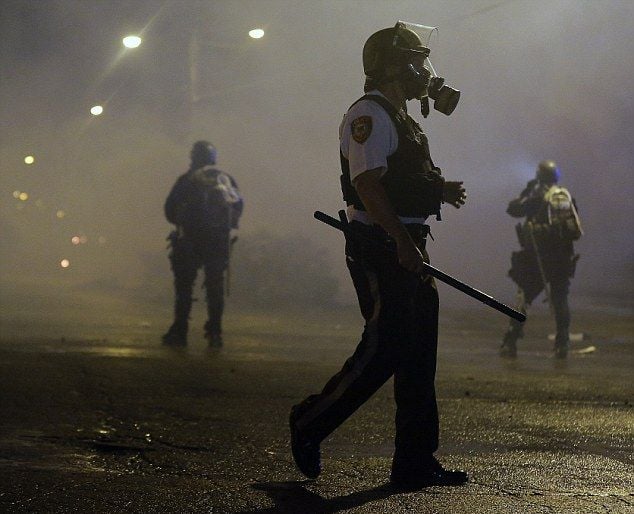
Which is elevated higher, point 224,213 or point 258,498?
point 224,213

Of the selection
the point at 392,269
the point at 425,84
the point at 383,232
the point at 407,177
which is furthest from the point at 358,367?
the point at 425,84

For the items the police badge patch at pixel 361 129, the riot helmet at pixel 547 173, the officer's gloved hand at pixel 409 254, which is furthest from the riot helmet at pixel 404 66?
the riot helmet at pixel 547 173

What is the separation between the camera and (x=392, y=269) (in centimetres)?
393

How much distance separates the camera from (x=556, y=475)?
160 inches

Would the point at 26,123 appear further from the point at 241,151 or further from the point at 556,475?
the point at 556,475

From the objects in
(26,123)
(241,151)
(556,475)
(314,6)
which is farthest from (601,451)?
(26,123)

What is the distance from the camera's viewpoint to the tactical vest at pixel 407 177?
3947mm

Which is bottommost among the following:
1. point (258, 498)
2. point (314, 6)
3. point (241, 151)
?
point (258, 498)

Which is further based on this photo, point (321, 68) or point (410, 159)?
point (321, 68)

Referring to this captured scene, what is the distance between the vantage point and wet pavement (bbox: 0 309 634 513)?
362cm

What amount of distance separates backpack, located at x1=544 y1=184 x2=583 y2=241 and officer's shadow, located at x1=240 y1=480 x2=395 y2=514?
6.14 m

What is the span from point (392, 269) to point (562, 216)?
19.7 feet

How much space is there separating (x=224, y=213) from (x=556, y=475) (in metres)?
6.27

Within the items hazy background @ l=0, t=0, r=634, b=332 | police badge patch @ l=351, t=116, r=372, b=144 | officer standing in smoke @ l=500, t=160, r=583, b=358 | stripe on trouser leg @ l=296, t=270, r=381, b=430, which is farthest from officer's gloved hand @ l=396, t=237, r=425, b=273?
hazy background @ l=0, t=0, r=634, b=332
